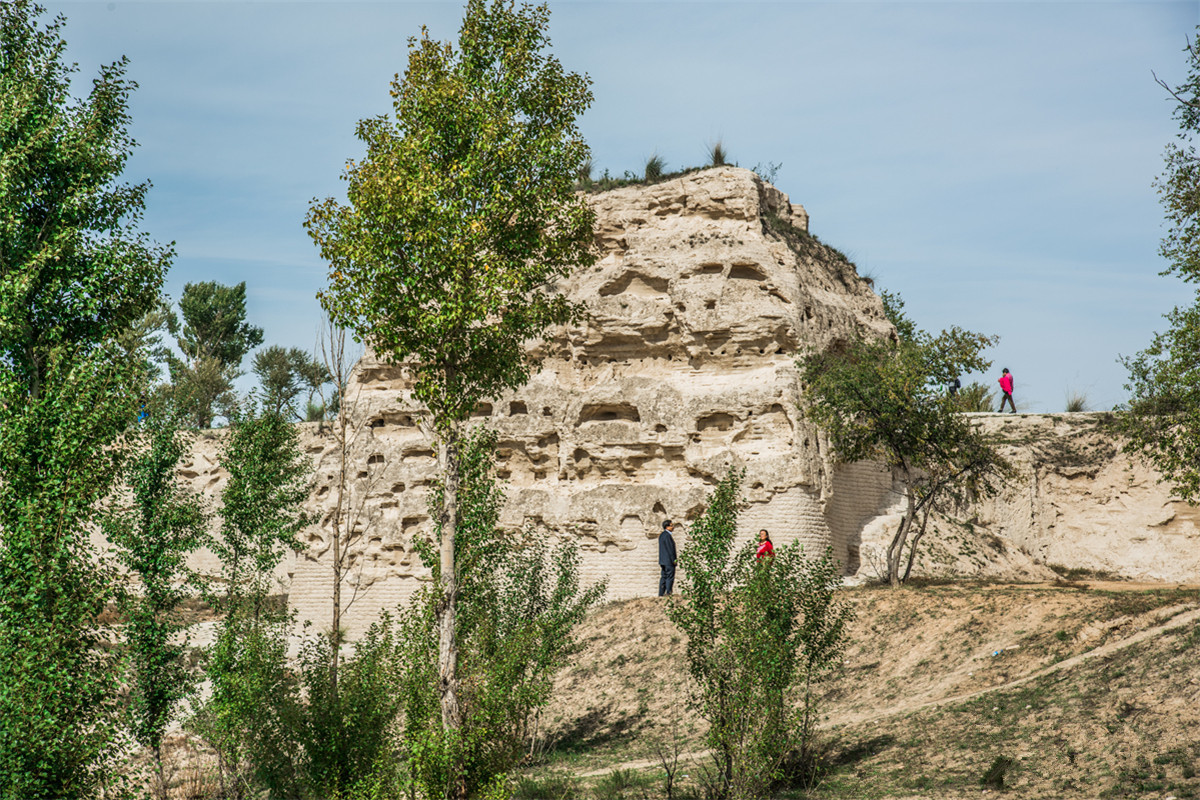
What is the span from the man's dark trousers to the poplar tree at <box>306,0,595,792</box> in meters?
7.97

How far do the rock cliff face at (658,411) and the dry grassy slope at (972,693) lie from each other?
A: 279 centimetres

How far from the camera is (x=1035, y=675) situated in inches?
626

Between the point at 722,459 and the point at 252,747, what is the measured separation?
12373 mm

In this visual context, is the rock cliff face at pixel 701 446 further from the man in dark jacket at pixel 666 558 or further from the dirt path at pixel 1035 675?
the dirt path at pixel 1035 675

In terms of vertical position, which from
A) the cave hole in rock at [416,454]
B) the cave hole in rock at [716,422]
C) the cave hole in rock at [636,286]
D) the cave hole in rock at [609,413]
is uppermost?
the cave hole in rock at [636,286]

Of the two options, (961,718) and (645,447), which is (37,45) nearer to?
(645,447)

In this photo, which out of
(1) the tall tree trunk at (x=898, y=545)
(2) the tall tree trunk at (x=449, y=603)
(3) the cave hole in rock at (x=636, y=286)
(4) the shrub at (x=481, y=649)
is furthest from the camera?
(3) the cave hole in rock at (x=636, y=286)

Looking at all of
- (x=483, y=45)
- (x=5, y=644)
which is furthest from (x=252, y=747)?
(x=483, y=45)

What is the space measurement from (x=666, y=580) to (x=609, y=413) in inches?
189

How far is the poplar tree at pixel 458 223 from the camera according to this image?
49.5 feet

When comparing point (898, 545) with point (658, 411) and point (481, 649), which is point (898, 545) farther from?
point (481, 649)

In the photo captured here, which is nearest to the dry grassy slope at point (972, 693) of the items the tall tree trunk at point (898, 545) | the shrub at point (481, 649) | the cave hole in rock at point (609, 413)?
the tall tree trunk at point (898, 545)

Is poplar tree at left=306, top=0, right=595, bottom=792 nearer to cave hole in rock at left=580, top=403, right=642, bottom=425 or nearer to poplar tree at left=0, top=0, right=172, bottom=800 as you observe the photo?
poplar tree at left=0, top=0, right=172, bottom=800

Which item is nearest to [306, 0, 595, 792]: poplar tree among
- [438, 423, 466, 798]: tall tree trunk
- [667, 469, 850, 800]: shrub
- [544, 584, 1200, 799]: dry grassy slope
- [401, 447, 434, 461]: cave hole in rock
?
[438, 423, 466, 798]: tall tree trunk
